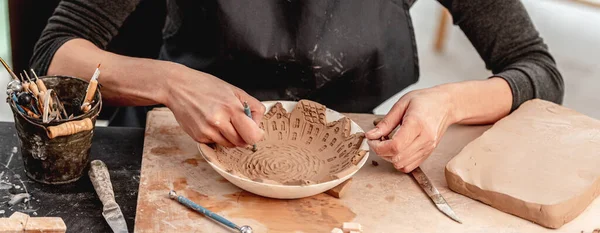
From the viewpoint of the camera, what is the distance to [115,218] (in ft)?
3.96

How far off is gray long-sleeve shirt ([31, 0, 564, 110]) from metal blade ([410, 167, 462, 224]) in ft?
1.31

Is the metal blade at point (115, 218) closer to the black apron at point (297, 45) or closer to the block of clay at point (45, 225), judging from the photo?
the block of clay at point (45, 225)

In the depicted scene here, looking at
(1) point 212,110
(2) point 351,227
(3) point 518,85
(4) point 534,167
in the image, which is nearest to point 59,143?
(1) point 212,110

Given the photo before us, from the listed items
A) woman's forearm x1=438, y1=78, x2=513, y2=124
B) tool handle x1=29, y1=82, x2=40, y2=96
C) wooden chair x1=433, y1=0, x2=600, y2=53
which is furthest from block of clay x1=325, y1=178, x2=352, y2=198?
wooden chair x1=433, y1=0, x2=600, y2=53

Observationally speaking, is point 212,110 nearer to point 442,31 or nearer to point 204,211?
point 204,211

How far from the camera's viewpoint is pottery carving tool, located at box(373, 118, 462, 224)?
128 centimetres

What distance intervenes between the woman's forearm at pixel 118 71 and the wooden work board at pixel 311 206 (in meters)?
0.11

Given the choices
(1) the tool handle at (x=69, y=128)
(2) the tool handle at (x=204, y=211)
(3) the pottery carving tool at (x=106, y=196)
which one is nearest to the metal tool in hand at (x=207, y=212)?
(2) the tool handle at (x=204, y=211)

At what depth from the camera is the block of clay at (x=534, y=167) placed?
126 cm

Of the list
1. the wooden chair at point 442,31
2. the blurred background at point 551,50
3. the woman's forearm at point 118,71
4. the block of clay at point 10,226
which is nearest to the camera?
the block of clay at point 10,226

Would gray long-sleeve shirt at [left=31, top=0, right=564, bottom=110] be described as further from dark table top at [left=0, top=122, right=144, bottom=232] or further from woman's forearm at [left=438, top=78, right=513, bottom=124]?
dark table top at [left=0, top=122, right=144, bottom=232]

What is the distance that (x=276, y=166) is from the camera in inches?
52.5

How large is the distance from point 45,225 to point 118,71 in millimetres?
430

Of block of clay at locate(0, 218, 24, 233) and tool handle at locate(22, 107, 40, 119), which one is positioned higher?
tool handle at locate(22, 107, 40, 119)
